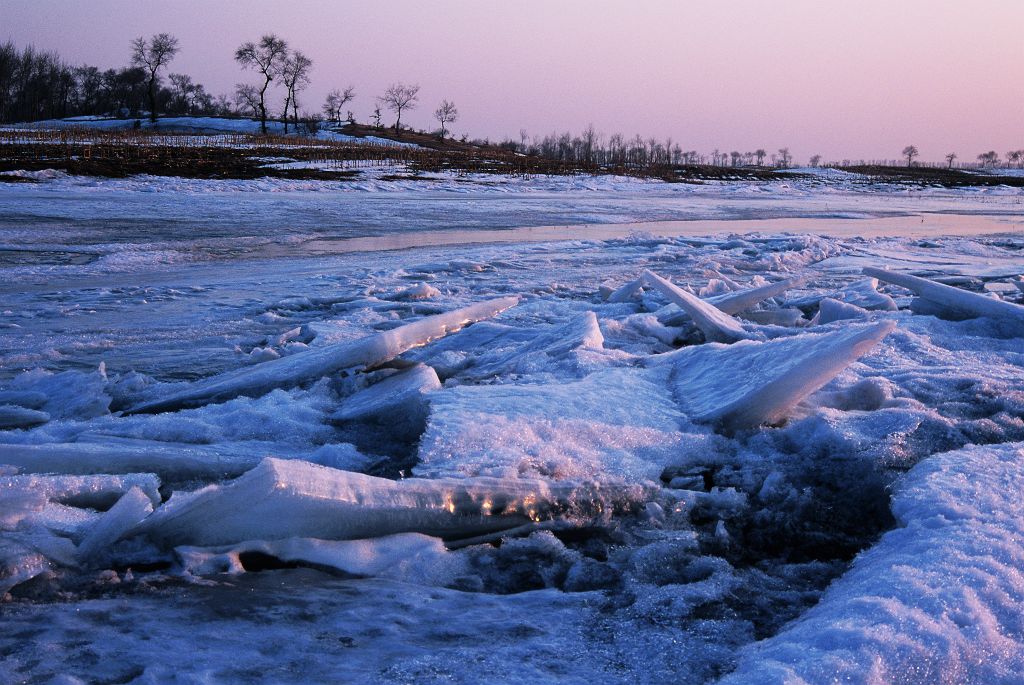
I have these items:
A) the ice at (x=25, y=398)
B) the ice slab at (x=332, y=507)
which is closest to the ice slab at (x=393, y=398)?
the ice slab at (x=332, y=507)

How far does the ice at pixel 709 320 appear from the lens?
3740mm

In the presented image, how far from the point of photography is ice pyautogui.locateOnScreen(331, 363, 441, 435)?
A: 105 inches

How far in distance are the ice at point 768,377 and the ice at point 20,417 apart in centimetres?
227

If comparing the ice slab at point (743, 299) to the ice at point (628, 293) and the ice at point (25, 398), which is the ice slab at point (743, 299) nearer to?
the ice at point (628, 293)

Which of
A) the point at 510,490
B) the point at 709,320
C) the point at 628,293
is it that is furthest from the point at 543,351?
the point at 628,293

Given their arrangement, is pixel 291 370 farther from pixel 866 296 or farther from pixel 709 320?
pixel 866 296

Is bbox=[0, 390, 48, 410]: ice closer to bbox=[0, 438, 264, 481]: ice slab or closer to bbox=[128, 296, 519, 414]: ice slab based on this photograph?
bbox=[128, 296, 519, 414]: ice slab

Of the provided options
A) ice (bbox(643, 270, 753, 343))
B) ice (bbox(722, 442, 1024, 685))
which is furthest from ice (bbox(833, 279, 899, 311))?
ice (bbox(722, 442, 1024, 685))

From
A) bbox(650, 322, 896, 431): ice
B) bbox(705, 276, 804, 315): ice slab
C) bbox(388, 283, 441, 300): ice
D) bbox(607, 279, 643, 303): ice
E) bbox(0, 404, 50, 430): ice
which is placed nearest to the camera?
bbox(650, 322, 896, 431): ice

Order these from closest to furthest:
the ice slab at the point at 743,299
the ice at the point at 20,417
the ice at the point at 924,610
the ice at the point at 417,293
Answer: the ice at the point at 924,610, the ice at the point at 20,417, the ice slab at the point at 743,299, the ice at the point at 417,293

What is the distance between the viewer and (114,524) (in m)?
1.69

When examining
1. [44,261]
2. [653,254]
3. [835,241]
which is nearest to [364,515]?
[44,261]

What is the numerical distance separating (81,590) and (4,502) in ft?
1.29

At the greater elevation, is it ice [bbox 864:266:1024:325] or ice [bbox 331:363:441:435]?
ice [bbox 864:266:1024:325]
